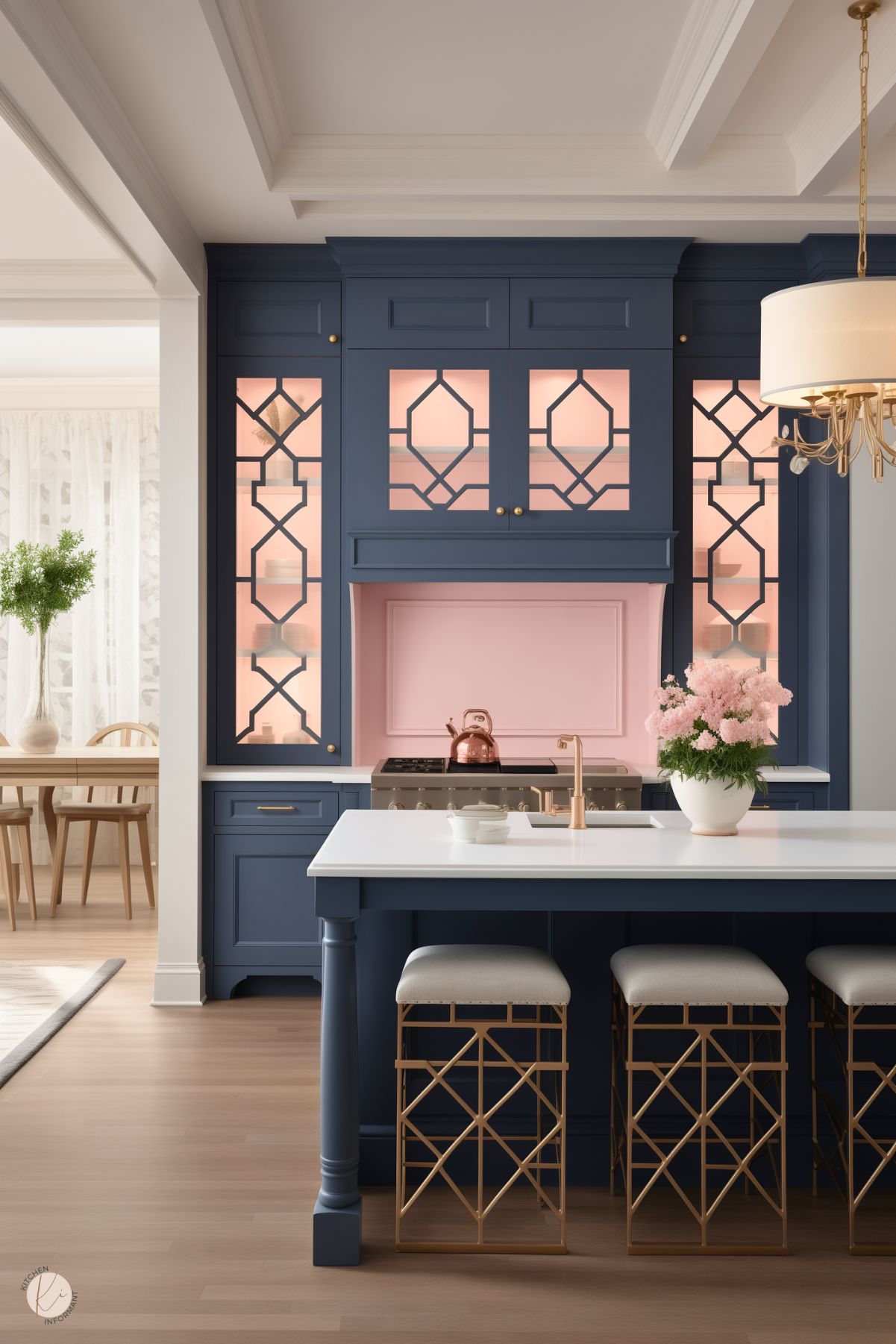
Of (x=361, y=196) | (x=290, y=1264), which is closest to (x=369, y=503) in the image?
(x=361, y=196)

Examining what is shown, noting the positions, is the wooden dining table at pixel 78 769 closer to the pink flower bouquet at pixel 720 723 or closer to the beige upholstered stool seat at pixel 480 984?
the beige upholstered stool seat at pixel 480 984

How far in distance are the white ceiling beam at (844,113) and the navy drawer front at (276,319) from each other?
180cm

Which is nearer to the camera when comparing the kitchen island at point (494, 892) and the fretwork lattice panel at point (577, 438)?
the kitchen island at point (494, 892)

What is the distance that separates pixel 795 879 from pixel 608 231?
108 inches

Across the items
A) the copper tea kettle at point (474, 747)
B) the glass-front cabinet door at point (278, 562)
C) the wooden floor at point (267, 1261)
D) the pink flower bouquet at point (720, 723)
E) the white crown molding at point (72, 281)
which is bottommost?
the wooden floor at point (267, 1261)

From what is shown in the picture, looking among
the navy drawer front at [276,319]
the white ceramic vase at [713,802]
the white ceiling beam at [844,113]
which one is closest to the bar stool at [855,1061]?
the white ceramic vase at [713,802]

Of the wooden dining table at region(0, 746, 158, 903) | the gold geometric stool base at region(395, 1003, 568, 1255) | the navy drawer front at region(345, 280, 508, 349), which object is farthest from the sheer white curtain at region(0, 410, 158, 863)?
the gold geometric stool base at region(395, 1003, 568, 1255)

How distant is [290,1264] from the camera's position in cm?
239

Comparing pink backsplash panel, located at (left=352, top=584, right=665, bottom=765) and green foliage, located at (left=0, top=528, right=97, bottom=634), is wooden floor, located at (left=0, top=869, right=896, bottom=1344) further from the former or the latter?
green foliage, located at (left=0, top=528, right=97, bottom=634)

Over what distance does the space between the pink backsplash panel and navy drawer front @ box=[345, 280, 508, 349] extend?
0.98 m

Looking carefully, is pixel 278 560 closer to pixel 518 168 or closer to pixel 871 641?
pixel 518 168

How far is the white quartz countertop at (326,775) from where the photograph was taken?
13.6 ft

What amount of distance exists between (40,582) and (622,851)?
4.02 m

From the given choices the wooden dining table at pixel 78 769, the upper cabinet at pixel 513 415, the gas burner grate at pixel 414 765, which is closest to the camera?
the gas burner grate at pixel 414 765
